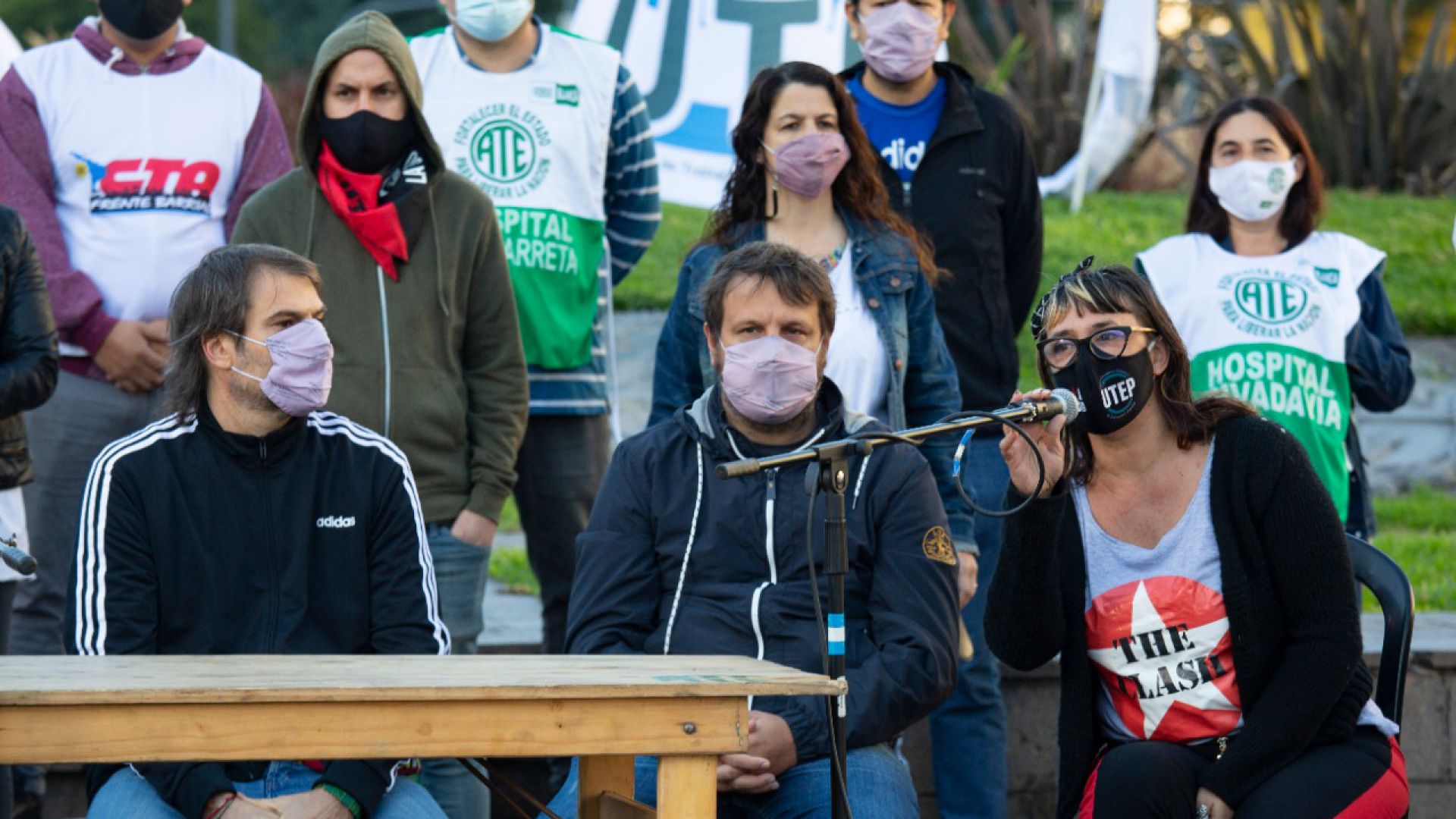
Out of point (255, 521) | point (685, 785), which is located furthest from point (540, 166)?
point (685, 785)

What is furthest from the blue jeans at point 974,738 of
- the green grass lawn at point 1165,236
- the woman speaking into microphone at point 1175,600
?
the green grass lawn at point 1165,236

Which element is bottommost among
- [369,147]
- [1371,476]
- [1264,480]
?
[1371,476]

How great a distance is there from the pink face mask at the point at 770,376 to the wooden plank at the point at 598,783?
84 centimetres

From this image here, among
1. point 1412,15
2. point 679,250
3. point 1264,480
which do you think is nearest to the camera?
point 1264,480

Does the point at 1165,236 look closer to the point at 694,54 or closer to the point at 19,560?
the point at 694,54

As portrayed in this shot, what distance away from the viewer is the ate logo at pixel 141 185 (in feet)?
16.7

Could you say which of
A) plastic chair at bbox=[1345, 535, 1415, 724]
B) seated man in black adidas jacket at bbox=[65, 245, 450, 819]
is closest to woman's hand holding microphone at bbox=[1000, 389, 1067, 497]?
plastic chair at bbox=[1345, 535, 1415, 724]

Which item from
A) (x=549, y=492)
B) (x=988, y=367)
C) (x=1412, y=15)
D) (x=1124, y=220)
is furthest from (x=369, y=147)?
(x=1412, y=15)

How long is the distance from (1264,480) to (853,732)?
1.04 metres

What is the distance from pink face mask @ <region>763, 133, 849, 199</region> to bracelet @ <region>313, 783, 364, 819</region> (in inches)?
81.6

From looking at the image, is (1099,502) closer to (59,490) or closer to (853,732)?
(853,732)

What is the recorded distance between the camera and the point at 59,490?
198 inches

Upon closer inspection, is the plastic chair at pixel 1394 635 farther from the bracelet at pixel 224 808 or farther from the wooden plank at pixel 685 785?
the bracelet at pixel 224 808

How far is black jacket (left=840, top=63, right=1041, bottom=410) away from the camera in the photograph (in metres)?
5.06
